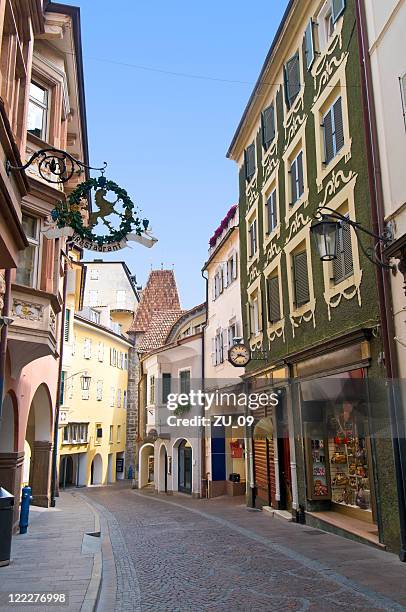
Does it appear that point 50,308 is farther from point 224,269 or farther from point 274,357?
point 224,269

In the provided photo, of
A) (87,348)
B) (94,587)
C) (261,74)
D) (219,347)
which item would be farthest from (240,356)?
(87,348)

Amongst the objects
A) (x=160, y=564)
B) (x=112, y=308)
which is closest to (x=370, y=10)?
(x=160, y=564)

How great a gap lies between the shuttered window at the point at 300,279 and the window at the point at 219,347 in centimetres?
980

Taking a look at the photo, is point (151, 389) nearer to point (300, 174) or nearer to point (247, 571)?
point (300, 174)

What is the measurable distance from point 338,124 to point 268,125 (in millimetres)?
6131

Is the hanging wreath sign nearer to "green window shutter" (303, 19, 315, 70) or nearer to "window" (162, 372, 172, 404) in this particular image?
"green window shutter" (303, 19, 315, 70)

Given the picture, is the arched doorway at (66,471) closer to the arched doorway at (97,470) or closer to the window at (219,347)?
the arched doorway at (97,470)

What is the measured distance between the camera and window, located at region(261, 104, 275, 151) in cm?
1853

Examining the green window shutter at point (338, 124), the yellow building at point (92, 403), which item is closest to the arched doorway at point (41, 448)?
the green window shutter at point (338, 124)

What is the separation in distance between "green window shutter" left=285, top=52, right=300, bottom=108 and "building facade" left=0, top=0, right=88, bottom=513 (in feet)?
19.5

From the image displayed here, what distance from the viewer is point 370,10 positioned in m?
11.6

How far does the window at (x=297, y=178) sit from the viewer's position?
1567 cm

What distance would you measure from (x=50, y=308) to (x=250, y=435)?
9.92 metres

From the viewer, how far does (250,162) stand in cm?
2150
